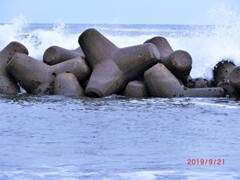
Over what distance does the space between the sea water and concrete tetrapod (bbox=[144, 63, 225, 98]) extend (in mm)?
281

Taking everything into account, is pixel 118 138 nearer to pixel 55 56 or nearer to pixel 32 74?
pixel 32 74

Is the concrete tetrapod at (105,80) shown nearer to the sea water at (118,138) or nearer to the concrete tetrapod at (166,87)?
the sea water at (118,138)

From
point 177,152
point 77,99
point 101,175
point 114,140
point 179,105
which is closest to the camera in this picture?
point 101,175

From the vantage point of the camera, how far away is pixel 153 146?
22.2 feet

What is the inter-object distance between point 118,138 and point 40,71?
4.29m

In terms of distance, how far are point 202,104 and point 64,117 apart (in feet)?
7.01

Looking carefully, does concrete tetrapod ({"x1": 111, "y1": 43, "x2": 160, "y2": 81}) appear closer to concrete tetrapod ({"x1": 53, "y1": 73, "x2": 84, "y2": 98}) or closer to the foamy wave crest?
concrete tetrapod ({"x1": 53, "y1": 73, "x2": 84, "y2": 98})

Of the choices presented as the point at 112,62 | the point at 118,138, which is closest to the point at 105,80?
the point at 112,62

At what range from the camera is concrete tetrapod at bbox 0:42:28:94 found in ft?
37.8

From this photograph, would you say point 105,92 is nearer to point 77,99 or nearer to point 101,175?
point 77,99

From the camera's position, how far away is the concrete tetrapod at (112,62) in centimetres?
1078

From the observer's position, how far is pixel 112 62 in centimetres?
1112

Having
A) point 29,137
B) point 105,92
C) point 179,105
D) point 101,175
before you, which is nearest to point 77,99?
point 105,92

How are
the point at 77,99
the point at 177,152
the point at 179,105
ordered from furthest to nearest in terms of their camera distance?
the point at 77,99, the point at 179,105, the point at 177,152
